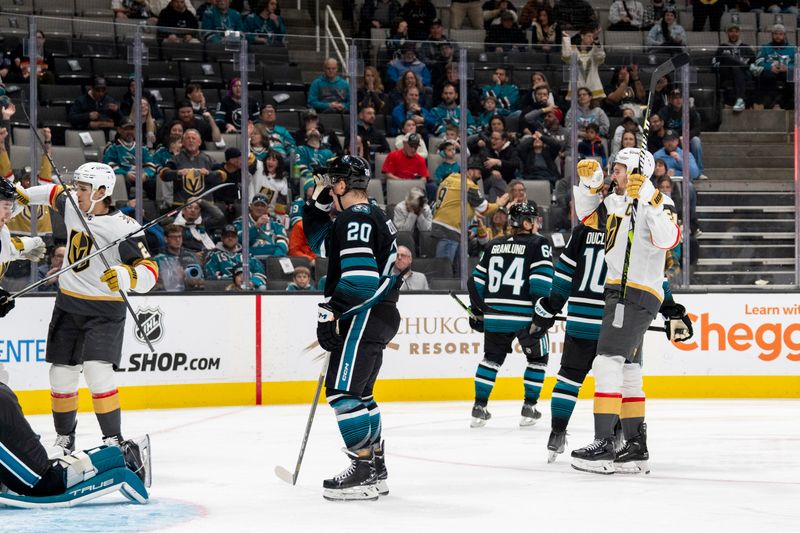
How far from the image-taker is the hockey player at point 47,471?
4453 mm

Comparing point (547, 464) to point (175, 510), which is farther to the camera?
point (547, 464)

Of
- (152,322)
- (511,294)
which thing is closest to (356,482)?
(511,294)

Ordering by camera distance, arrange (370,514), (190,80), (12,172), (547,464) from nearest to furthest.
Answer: (370,514) < (547,464) < (12,172) < (190,80)

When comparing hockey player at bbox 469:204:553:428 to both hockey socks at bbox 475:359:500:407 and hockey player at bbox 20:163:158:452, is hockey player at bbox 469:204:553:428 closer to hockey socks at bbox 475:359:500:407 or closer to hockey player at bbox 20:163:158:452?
hockey socks at bbox 475:359:500:407

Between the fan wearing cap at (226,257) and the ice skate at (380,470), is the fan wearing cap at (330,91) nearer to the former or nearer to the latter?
the fan wearing cap at (226,257)

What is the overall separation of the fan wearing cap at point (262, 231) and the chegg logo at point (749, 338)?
3.18 m

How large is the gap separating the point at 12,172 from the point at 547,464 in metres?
4.27

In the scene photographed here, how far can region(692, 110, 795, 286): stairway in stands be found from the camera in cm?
973

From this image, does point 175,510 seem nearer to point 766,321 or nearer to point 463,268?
point 463,268

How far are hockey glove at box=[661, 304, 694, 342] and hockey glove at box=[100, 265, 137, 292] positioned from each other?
2.49m

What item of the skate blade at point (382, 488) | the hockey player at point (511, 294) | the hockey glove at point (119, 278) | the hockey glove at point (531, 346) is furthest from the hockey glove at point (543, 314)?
the hockey glove at point (119, 278)

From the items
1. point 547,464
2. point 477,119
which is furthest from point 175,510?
point 477,119

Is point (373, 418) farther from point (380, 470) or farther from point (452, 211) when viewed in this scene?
point (452, 211)

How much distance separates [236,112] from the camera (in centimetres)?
927
